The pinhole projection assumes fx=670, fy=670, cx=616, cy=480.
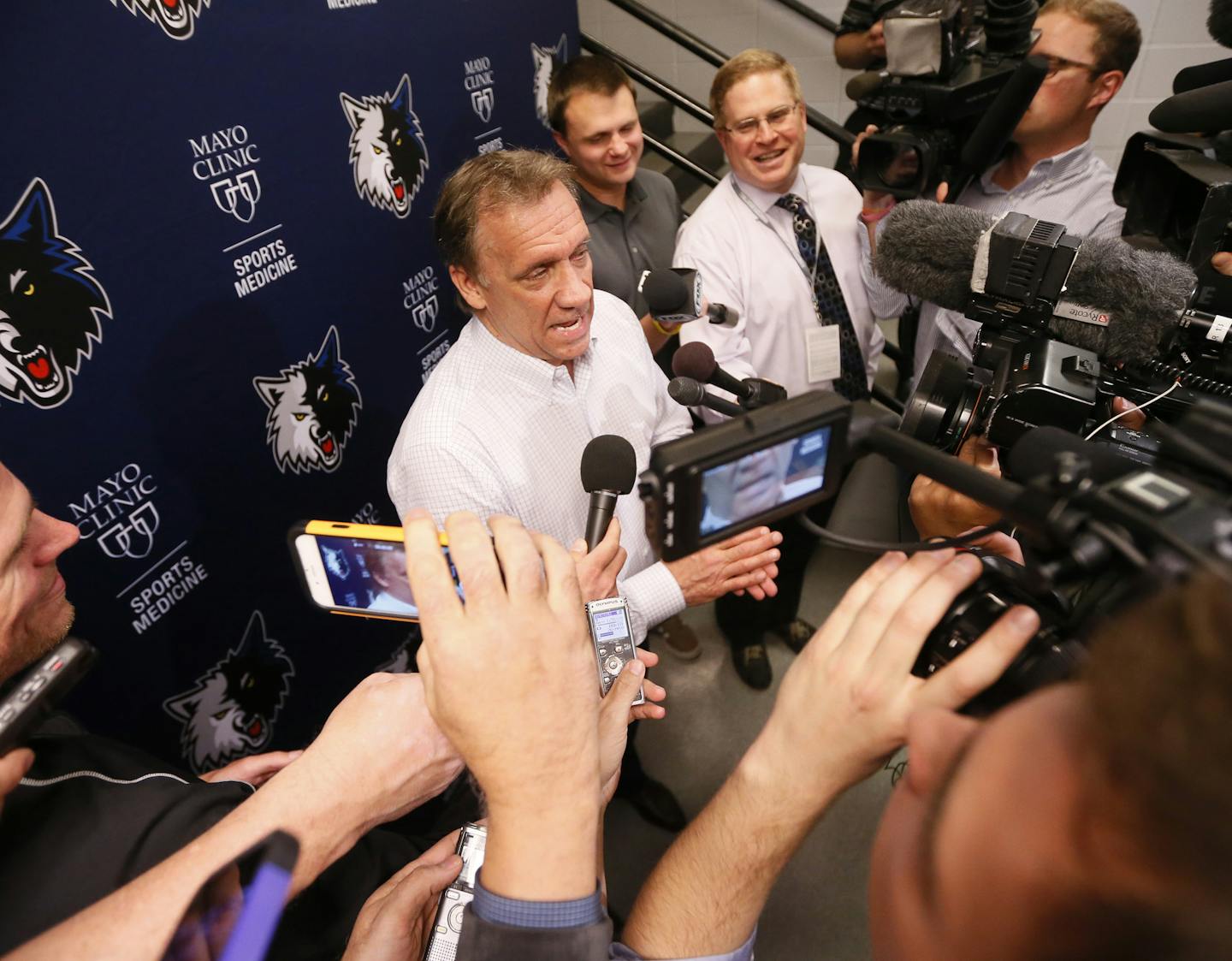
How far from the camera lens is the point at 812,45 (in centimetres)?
445

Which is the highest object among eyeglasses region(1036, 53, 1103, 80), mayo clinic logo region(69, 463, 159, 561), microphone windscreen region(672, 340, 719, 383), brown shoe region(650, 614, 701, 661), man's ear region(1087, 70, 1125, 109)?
eyeglasses region(1036, 53, 1103, 80)

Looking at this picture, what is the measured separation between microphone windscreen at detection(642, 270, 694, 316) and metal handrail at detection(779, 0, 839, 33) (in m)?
3.42

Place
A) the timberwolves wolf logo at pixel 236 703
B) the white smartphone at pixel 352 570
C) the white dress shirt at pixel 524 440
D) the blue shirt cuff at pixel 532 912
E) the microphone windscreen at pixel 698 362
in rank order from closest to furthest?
the blue shirt cuff at pixel 532 912, the white smartphone at pixel 352 570, the microphone windscreen at pixel 698 362, the white dress shirt at pixel 524 440, the timberwolves wolf logo at pixel 236 703

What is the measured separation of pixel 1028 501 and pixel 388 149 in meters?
2.61

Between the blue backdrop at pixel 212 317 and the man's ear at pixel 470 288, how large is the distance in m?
0.65

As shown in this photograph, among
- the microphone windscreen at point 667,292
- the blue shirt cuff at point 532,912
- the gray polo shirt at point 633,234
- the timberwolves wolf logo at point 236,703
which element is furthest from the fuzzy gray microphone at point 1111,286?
the timberwolves wolf logo at point 236,703

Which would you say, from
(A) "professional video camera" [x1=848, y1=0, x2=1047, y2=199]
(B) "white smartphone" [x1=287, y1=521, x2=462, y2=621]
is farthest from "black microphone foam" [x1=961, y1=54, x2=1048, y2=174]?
(B) "white smartphone" [x1=287, y1=521, x2=462, y2=621]

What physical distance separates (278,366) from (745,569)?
5.13 ft

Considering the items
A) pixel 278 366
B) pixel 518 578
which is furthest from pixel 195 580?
pixel 518 578

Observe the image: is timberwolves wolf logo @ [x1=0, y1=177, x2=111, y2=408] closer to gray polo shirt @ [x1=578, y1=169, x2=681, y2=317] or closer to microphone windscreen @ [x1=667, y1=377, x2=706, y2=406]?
microphone windscreen @ [x1=667, y1=377, x2=706, y2=406]

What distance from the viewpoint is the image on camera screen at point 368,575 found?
963 millimetres

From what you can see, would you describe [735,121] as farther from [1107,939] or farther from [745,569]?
[1107,939]

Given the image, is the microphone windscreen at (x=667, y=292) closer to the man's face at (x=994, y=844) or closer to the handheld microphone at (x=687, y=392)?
the handheld microphone at (x=687, y=392)

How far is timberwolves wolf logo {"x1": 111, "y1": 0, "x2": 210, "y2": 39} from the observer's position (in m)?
1.59
